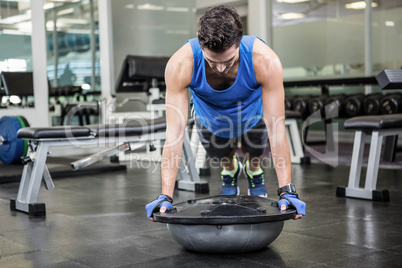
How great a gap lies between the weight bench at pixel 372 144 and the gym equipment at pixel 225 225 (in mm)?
1235

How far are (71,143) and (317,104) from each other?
3252 millimetres

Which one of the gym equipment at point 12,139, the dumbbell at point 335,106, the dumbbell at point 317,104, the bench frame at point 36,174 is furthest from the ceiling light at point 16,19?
the dumbbell at point 335,106

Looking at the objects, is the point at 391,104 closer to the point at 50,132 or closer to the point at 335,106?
the point at 335,106

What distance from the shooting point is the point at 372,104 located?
5137 millimetres

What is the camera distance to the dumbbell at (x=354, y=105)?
526 cm

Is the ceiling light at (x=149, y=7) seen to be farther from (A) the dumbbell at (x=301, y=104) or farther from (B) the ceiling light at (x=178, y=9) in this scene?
(A) the dumbbell at (x=301, y=104)

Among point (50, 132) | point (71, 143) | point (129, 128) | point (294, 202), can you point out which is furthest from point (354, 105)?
point (294, 202)

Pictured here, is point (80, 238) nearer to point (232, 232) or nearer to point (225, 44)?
point (232, 232)

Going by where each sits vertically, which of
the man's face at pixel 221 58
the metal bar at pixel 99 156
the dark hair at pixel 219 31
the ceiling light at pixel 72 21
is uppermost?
the ceiling light at pixel 72 21

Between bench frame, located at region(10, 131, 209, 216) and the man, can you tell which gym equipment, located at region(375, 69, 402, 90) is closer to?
the man

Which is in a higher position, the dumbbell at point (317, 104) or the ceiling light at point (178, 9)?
the ceiling light at point (178, 9)

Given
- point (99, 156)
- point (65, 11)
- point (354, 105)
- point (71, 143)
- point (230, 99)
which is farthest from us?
point (65, 11)

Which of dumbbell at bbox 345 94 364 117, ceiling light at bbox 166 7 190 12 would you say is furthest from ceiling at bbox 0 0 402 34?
dumbbell at bbox 345 94 364 117

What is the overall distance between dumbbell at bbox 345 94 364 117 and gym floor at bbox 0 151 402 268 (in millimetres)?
1786
